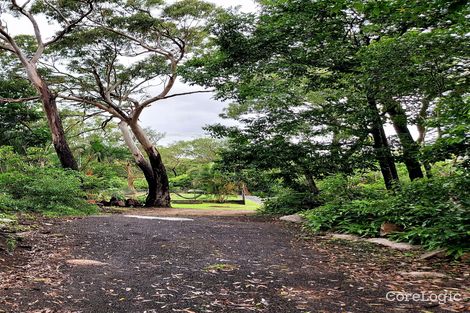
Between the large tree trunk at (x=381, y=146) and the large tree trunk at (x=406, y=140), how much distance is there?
31cm

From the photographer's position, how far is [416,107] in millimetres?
8016

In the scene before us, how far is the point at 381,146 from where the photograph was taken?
8.29 meters

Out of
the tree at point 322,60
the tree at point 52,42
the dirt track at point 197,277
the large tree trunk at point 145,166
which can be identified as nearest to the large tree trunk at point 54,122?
the tree at point 52,42

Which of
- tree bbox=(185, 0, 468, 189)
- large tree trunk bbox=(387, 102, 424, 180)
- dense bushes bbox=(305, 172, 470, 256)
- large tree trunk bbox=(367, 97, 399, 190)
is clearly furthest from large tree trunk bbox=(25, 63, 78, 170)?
large tree trunk bbox=(387, 102, 424, 180)

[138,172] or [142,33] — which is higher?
[142,33]

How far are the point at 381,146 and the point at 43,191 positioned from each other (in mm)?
7848

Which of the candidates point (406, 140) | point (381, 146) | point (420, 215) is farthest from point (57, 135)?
point (420, 215)

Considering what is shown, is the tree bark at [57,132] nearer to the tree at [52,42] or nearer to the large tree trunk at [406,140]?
the tree at [52,42]

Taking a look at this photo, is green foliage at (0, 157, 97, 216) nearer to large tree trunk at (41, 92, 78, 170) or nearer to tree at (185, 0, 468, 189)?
large tree trunk at (41, 92, 78, 170)

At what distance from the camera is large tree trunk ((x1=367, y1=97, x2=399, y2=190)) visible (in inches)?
309

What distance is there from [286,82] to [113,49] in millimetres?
7828

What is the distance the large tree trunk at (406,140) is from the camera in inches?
301

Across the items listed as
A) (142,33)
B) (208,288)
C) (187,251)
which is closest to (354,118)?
(187,251)

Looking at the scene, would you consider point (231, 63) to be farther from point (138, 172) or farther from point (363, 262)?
point (138, 172)
